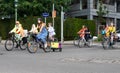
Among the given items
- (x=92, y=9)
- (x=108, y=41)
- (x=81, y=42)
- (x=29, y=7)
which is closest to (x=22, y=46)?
(x=108, y=41)

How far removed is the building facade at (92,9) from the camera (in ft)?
171

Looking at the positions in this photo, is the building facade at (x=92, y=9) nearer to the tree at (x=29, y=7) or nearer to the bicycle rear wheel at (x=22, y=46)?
the tree at (x=29, y=7)

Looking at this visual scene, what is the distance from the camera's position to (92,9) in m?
52.0

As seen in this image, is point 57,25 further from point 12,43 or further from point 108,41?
point 12,43

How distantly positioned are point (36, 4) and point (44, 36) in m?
19.4

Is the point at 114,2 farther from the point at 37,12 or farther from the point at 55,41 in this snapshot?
the point at 55,41

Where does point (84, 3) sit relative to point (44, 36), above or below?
above

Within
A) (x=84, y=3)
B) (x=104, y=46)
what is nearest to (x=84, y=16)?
(x=84, y=3)

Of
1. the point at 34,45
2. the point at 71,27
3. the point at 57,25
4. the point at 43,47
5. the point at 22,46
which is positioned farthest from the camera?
the point at 71,27

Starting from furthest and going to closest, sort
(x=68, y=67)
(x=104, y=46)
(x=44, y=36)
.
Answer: (x=104, y=46) < (x=44, y=36) < (x=68, y=67)

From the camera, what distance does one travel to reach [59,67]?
14242mm

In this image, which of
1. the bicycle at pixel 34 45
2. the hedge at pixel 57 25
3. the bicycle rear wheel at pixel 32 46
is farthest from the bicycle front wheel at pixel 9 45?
the hedge at pixel 57 25

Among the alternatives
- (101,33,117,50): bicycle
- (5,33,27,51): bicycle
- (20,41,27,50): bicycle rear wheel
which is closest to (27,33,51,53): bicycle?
(5,33,27,51): bicycle

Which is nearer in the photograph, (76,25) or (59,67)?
(59,67)
